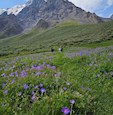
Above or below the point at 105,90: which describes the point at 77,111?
above

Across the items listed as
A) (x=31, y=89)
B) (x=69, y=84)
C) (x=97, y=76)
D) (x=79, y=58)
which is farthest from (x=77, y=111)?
(x=79, y=58)

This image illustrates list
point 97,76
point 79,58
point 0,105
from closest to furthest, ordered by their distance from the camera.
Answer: point 0,105 → point 97,76 → point 79,58

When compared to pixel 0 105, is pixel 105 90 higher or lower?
lower

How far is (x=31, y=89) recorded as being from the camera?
244 inches

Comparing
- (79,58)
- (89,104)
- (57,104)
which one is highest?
(57,104)

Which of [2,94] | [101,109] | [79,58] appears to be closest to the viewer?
[101,109]

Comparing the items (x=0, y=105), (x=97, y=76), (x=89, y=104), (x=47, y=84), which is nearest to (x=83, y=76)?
(x=97, y=76)

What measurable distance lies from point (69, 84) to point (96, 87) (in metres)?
1.37

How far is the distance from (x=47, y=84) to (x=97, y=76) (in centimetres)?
264

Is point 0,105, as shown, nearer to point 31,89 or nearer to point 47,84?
point 31,89

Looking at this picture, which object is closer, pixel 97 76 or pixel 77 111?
pixel 77 111

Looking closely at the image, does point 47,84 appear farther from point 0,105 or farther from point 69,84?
point 0,105

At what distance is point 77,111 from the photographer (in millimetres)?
4945

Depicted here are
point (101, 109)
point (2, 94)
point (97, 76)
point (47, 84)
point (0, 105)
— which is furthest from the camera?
point (97, 76)
